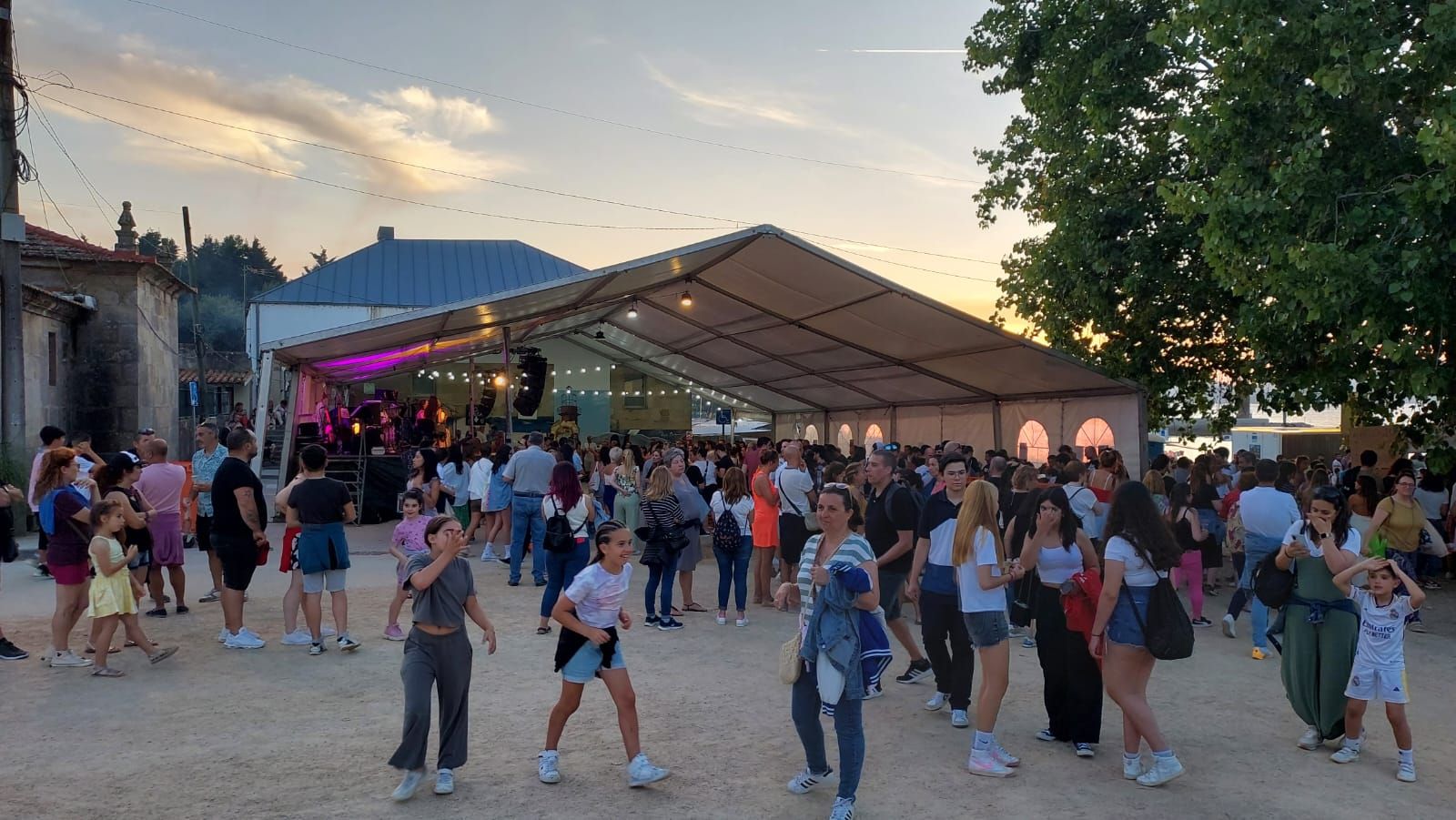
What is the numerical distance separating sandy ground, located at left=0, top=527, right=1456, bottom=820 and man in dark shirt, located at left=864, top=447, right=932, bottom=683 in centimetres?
30

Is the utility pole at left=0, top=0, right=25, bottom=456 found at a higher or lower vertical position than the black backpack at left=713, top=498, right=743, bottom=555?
higher

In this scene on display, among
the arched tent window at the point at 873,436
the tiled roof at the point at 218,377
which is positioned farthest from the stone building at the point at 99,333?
the tiled roof at the point at 218,377

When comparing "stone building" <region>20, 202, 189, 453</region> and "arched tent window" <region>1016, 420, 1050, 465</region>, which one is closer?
"arched tent window" <region>1016, 420, 1050, 465</region>

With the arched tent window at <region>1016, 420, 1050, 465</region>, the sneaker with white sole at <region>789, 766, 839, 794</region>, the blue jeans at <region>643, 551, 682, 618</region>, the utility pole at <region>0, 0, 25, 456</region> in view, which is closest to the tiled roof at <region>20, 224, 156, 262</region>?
the utility pole at <region>0, 0, 25, 456</region>

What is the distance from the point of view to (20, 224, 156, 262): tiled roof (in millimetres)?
19547

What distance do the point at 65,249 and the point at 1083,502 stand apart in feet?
68.8

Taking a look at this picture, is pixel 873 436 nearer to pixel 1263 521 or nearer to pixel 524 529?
pixel 524 529

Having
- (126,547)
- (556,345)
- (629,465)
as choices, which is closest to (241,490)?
(126,547)

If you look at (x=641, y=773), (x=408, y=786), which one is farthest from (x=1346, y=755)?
(x=408, y=786)

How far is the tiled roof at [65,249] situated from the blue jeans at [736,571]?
1707 centimetres

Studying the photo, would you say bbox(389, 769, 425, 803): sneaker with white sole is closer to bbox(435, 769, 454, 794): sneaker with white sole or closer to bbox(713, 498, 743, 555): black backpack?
bbox(435, 769, 454, 794): sneaker with white sole

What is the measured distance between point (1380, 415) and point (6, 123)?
17558 millimetres

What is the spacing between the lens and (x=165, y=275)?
21891 mm

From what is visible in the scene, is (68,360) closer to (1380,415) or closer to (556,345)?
(556,345)
